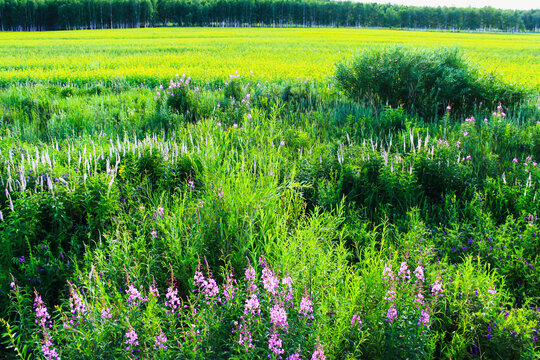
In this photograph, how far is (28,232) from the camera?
9.84 ft

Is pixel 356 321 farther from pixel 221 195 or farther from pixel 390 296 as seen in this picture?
pixel 221 195

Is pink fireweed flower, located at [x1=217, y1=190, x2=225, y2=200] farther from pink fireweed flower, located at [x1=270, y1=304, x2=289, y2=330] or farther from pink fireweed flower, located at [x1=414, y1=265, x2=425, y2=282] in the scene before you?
pink fireweed flower, located at [x1=414, y1=265, x2=425, y2=282]

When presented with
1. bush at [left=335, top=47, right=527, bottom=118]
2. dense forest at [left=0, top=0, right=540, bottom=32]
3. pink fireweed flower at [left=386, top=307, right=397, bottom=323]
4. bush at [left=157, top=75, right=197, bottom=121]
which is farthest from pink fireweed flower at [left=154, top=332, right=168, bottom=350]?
dense forest at [left=0, top=0, right=540, bottom=32]

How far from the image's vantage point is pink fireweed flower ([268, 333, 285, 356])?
1815 millimetres

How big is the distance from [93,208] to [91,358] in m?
1.82

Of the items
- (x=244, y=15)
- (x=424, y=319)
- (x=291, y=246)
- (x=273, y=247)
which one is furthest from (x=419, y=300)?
(x=244, y=15)

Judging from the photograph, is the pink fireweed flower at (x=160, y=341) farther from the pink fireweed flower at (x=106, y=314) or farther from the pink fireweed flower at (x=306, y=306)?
the pink fireweed flower at (x=306, y=306)

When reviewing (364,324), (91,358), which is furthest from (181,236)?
(364,324)

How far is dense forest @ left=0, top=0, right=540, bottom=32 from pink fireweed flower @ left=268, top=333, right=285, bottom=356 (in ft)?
359

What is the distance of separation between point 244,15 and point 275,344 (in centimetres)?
11716

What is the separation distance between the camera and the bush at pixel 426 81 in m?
7.29

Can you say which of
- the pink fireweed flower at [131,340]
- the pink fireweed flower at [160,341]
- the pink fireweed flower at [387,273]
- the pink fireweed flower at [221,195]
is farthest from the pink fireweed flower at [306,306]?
the pink fireweed flower at [221,195]

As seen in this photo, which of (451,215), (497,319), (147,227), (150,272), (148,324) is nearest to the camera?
(148,324)

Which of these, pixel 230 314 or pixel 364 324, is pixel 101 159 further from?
pixel 364 324
